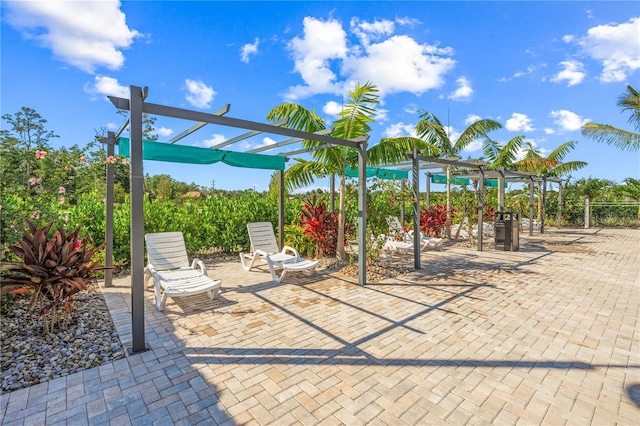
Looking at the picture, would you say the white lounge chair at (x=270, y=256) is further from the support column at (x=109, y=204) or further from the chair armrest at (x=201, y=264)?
the support column at (x=109, y=204)

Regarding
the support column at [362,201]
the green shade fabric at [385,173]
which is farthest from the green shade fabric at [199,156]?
the green shade fabric at [385,173]

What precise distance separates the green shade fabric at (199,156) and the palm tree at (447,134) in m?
6.39

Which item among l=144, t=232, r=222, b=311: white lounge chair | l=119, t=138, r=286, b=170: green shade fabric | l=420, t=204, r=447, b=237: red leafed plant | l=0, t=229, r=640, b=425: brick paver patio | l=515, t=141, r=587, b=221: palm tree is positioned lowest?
l=0, t=229, r=640, b=425: brick paver patio

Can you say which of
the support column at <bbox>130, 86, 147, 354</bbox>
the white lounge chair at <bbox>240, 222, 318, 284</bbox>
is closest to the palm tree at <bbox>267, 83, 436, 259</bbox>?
the white lounge chair at <bbox>240, 222, 318, 284</bbox>

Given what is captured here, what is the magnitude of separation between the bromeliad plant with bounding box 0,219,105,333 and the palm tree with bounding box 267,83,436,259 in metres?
4.51

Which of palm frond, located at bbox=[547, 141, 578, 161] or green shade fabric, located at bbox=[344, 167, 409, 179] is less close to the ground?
palm frond, located at bbox=[547, 141, 578, 161]

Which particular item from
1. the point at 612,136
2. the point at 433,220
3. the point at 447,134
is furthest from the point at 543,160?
the point at 433,220

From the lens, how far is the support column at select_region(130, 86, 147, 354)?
333 cm

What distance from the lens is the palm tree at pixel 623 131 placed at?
12109mm

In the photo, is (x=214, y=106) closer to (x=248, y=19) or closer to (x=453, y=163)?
(x=248, y=19)

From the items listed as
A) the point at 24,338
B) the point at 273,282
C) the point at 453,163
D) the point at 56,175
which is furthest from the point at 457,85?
the point at 24,338

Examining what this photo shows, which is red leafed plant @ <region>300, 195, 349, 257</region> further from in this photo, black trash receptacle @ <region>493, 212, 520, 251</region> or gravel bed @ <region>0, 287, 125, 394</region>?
black trash receptacle @ <region>493, 212, 520, 251</region>

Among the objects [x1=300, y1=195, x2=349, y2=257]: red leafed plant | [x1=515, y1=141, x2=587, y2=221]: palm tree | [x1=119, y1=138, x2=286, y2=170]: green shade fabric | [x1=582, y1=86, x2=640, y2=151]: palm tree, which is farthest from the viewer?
[x1=515, y1=141, x2=587, y2=221]: palm tree

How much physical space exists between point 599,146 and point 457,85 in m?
8.47
